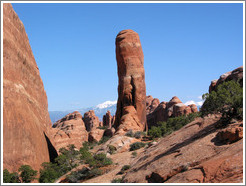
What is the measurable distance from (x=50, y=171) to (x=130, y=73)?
27.8 meters

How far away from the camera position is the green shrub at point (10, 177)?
2000 cm

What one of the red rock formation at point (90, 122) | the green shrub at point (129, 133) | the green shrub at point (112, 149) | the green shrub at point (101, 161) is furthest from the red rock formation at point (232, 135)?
the red rock formation at point (90, 122)

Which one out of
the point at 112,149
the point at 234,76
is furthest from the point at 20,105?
the point at 234,76

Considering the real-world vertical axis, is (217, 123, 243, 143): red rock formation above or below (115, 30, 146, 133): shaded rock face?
below

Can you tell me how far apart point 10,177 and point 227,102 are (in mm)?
16613

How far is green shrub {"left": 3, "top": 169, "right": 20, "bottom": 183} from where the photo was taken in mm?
20003

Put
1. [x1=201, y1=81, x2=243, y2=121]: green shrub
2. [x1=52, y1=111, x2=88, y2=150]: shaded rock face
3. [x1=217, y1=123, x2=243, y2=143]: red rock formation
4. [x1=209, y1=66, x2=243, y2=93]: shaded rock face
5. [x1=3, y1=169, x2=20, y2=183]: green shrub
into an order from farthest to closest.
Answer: [x1=52, y1=111, x2=88, y2=150]: shaded rock face, [x1=209, y1=66, x2=243, y2=93]: shaded rock face, [x1=3, y1=169, x2=20, y2=183]: green shrub, [x1=201, y1=81, x2=243, y2=121]: green shrub, [x1=217, y1=123, x2=243, y2=143]: red rock formation

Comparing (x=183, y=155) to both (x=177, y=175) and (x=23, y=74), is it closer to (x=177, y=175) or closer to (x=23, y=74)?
(x=177, y=175)

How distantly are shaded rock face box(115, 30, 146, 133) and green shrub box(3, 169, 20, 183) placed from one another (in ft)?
86.9

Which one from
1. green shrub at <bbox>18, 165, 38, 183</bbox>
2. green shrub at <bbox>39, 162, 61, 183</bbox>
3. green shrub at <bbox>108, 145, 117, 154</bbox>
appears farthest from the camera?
green shrub at <bbox>108, 145, 117, 154</bbox>

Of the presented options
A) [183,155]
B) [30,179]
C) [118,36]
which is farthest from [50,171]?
[118,36]

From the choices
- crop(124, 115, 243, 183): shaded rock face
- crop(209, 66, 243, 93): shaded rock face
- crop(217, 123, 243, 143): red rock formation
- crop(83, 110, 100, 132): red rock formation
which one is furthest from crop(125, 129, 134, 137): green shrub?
crop(83, 110, 100, 132): red rock formation

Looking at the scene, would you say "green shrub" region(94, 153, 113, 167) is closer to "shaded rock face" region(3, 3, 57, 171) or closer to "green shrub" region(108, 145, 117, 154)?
"green shrub" region(108, 145, 117, 154)

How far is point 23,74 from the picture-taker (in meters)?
28.7
